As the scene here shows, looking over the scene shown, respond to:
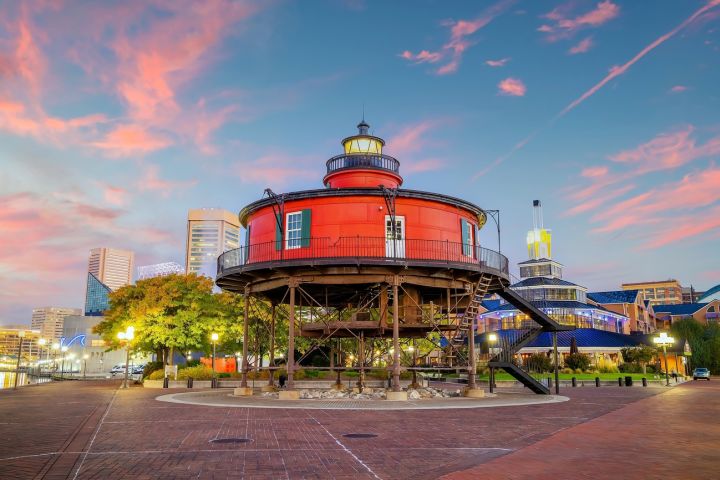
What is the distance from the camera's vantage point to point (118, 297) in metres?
43.3

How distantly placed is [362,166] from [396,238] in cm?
577

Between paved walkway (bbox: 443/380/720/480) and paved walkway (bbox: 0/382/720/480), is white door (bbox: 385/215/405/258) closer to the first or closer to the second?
paved walkway (bbox: 0/382/720/480)

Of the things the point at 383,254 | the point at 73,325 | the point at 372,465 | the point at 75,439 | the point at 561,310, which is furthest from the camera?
the point at 73,325

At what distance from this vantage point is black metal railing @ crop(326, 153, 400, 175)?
30683 millimetres

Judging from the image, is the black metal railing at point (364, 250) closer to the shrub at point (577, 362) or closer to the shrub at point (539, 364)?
the shrub at point (539, 364)

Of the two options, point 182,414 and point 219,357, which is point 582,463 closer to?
point 182,414

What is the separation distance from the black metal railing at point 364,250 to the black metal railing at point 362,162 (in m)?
5.79

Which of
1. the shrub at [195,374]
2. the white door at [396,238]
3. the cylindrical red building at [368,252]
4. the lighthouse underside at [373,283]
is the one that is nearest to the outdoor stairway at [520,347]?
the lighthouse underside at [373,283]

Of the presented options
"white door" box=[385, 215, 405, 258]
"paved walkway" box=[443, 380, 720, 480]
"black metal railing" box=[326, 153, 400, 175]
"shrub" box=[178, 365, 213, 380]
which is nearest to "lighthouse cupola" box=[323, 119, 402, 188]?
"black metal railing" box=[326, 153, 400, 175]

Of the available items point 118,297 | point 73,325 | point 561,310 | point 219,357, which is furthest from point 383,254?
point 73,325

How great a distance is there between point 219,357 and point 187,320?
149ft

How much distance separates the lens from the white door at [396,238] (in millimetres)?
26109

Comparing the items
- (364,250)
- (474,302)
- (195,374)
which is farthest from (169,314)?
(474,302)

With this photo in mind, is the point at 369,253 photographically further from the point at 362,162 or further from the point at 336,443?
the point at 336,443
